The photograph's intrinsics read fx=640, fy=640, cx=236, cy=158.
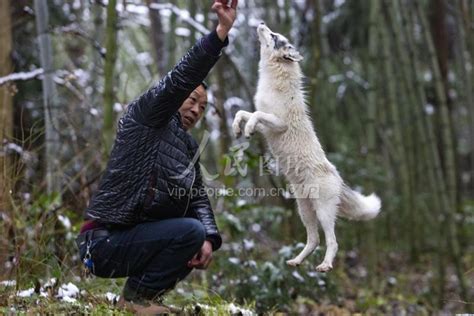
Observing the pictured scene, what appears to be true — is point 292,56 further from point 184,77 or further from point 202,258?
point 202,258

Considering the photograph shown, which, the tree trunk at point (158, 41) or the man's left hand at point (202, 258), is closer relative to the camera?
the man's left hand at point (202, 258)

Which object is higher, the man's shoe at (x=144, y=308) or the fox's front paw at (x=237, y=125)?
the fox's front paw at (x=237, y=125)

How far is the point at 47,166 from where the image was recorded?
5660 millimetres

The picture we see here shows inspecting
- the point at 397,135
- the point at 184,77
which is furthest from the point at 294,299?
the point at 397,135

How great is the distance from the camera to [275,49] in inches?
131

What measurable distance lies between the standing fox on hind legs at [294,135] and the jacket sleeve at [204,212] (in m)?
0.63

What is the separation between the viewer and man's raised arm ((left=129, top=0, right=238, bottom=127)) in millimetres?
3083

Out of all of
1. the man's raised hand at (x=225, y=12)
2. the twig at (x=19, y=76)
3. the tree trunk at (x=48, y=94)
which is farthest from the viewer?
the tree trunk at (x=48, y=94)

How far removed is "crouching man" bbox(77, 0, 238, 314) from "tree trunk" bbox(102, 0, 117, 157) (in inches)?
63.9

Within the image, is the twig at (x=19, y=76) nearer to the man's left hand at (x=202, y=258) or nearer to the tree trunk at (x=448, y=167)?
the man's left hand at (x=202, y=258)

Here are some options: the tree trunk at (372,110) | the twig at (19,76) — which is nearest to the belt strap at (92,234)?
the twig at (19,76)

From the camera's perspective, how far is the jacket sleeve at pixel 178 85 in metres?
3.22

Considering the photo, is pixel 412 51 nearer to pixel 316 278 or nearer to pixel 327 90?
pixel 327 90

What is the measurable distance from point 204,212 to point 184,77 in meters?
0.92
